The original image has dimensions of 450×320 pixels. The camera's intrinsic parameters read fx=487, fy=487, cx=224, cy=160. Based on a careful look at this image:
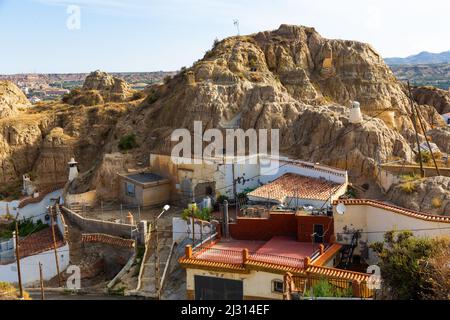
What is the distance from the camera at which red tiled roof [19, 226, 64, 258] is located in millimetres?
22656

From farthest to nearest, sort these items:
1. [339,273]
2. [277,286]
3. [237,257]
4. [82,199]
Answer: [82,199] < [237,257] < [277,286] < [339,273]

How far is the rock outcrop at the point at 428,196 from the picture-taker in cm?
1772

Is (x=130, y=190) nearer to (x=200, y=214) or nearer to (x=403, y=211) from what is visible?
(x=200, y=214)

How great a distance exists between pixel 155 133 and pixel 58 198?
24.5ft

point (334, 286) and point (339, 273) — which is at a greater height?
point (339, 273)

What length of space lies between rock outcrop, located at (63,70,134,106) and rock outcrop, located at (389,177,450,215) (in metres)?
34.1

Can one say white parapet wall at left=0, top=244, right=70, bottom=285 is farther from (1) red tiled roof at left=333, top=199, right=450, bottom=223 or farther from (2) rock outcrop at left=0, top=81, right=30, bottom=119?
(2) rock outcrop at left=0, top=81, right=30, bottom=119

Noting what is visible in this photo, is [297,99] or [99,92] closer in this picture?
[297,99]

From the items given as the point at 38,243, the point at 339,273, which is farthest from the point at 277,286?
the point at 38,243

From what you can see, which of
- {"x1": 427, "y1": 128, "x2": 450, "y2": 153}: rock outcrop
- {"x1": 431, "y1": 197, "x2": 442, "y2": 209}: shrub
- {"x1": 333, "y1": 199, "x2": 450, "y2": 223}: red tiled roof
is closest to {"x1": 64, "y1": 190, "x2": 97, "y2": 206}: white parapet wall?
{"x1": 333, "y1": 199, "x2": 450, "y2": 223}: red tiled roof

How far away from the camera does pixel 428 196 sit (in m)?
18.3

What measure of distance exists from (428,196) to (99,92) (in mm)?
38095
